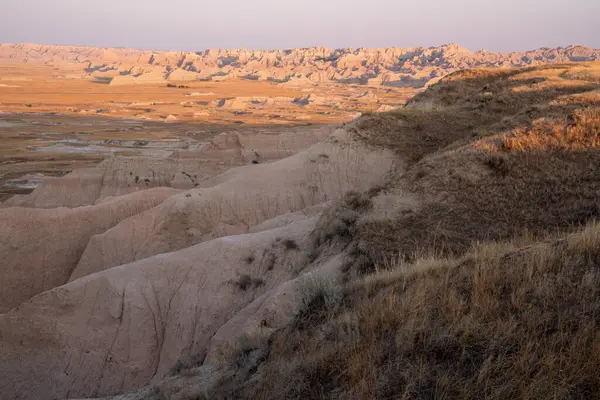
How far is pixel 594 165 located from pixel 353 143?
12.3 metres

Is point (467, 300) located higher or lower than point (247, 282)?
higher

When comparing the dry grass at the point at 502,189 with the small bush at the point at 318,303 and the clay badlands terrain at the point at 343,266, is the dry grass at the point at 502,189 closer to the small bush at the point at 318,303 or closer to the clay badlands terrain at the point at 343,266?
the clay badlands terrain at the point at 343,266

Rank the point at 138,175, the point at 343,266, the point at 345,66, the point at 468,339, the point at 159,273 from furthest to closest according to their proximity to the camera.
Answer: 1. the point at 345,66
2. the point at 138,175
3. the point at 159,273
4. the point at 343,266
5. the point at 468,339

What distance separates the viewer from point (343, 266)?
25.3ft

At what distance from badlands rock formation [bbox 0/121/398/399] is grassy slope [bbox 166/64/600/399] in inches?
60.9

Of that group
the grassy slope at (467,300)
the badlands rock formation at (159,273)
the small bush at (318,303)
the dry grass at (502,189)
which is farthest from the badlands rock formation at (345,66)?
the small bush at (318,303)

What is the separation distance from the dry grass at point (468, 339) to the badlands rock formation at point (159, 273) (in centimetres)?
227

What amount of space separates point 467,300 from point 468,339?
23.6 inches

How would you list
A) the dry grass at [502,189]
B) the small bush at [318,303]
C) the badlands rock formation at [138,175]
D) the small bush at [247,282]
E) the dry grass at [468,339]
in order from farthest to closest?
the badlands rock formation at [138,175], the small bush at [247,282], the dry grass at [502,189], the small bush at [318,303], the dry grass at [468,339]

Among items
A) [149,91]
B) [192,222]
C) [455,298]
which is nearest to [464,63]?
[149,91]

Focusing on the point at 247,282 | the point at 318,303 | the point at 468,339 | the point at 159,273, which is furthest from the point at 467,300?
the point at 159,273

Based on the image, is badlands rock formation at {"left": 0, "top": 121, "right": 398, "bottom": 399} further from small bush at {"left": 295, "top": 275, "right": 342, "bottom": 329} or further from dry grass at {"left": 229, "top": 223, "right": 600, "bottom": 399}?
dry grass at {"left": 229, "top": 223, "right": 600, "bottom": 399}

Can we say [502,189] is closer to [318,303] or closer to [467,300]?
[318,303]

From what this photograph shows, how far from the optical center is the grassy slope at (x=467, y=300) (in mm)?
2869
